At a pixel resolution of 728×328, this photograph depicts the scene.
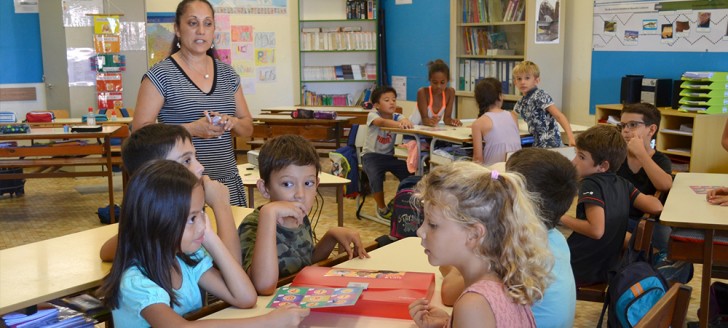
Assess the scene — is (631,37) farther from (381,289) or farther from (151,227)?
(151,227)

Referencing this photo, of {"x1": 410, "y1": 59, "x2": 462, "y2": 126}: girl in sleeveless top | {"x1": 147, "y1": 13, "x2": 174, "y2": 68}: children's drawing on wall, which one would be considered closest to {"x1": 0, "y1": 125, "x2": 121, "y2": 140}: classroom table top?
{"x1": 410, "y1": 59, "x2": 462, "y2": 126}: girl in sleeveless top

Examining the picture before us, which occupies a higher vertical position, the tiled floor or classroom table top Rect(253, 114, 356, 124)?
classroom table top Rect(253, 114, 356, 124)

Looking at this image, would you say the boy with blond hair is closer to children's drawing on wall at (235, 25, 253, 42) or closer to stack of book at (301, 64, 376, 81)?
stack of book at (301, 64, 376, 81)

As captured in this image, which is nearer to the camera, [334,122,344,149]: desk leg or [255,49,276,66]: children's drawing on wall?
[334,122,344,149]: desk leg

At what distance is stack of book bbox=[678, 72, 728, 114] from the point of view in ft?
19.6

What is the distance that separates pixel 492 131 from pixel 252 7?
491 cm

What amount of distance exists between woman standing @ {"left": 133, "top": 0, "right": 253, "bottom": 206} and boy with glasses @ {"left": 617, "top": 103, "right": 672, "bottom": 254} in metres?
1.88

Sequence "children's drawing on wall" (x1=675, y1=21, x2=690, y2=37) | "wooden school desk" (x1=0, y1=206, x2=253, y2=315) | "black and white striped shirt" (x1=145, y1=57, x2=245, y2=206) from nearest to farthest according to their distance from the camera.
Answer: "wooden school desk" (x1=0, y1=206, x2=253, y2=315) → "black and white striped shirt" (x1=145, y1=57, x2=245, y2=206) → "children's drawing on wall" (x1=675, y1=21, x2=690, y2=37)

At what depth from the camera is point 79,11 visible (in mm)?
8344

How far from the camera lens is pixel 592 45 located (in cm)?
737

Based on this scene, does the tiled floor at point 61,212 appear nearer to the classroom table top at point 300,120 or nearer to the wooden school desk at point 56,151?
the wooden school desk at point 56,151

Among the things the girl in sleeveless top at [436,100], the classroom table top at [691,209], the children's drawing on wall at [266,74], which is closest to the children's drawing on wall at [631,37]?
the girl in sleeveless top at [436,100]

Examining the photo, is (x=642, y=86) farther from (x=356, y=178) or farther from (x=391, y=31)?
(x=391, y=31)

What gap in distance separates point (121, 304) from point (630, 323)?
1482mm
